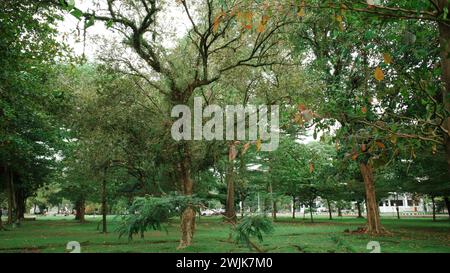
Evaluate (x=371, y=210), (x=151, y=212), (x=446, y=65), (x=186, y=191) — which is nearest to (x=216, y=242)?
(x=186, y=191)

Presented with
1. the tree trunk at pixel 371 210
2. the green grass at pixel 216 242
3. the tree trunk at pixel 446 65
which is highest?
the tree trunk at pixel 446 65

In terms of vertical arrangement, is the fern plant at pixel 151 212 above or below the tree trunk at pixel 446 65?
below

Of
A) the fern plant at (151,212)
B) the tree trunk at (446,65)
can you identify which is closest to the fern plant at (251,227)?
the fern plant at (151,212)

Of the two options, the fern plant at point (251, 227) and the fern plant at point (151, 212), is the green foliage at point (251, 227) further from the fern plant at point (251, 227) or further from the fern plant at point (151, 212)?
the fern plant at point (151, 212)

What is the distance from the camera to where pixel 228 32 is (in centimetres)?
1623

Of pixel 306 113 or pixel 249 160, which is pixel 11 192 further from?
pixel 306 113

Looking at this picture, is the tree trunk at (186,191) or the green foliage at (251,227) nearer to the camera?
the green foliage at (251,227)

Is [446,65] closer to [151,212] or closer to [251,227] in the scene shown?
[251,227]

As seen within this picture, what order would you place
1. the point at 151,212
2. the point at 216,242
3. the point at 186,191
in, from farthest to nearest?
the point at 216,242, the point at 186,191, the point at 151,212

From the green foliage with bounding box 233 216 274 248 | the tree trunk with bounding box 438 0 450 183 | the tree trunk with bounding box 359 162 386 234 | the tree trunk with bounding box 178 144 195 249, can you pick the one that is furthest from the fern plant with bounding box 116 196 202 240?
the tree trunk with bounding box 359 162 386 234

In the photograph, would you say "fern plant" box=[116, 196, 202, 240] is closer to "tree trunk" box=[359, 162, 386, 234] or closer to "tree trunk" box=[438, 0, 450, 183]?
"tree trunk" box=[438, 0, 450, 183]

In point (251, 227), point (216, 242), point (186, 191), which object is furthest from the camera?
point (216, 242)

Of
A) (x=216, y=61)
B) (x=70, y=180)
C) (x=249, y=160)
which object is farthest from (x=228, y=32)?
(x=249, y=160)
